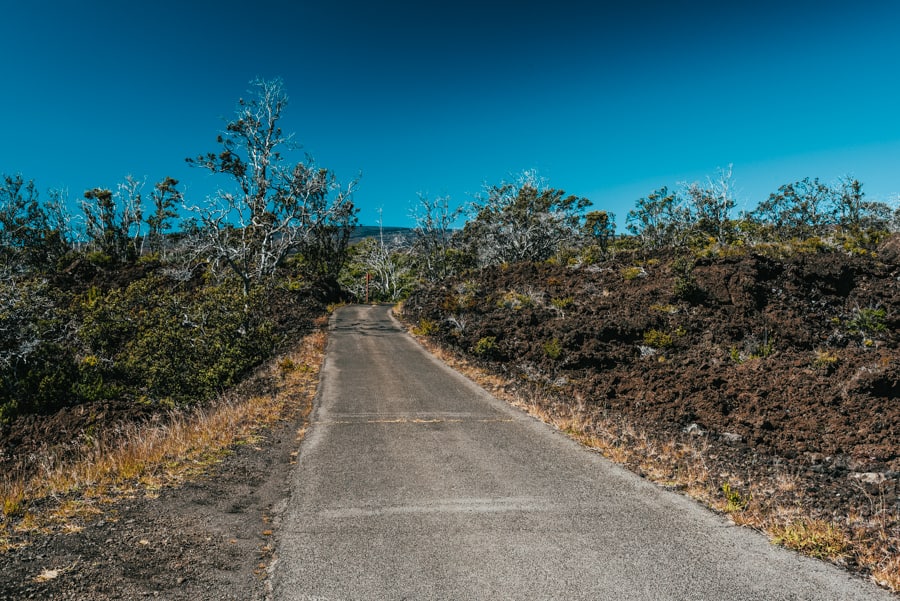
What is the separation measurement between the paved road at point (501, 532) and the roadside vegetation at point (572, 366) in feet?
1.81

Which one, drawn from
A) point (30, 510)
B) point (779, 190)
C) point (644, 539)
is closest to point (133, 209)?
point (30, 510)

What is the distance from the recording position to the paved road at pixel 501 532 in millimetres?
3955

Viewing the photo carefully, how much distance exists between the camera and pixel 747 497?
5.68m

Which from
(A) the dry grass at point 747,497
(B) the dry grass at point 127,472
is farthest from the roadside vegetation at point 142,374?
(A) the dry grass at point 747,497

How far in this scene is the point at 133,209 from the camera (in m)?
50.5

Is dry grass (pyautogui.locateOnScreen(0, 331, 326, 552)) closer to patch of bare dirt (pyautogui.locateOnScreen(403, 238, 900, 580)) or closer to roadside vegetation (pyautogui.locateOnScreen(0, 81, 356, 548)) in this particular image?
roadside vegetation (pyautogui.locateOnScreen(0, 81, 356, 548))

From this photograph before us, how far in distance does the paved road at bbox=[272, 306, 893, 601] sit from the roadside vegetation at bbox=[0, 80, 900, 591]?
1.81 ft

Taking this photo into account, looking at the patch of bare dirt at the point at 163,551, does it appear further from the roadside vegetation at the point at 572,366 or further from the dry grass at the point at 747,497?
the dry grass at the point at 747,497

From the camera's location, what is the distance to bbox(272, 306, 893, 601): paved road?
3.96m

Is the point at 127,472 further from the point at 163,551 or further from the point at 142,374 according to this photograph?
the point at 142,374

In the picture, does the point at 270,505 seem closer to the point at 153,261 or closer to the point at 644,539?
the point at 644,539

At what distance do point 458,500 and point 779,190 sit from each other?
57.2 metres

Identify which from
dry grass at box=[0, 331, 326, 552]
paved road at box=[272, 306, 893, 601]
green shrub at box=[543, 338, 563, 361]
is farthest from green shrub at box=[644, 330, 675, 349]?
dry grass at box=[0, 331, 326, 552]

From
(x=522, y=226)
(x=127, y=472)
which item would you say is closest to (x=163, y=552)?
(x=127, y=472)
